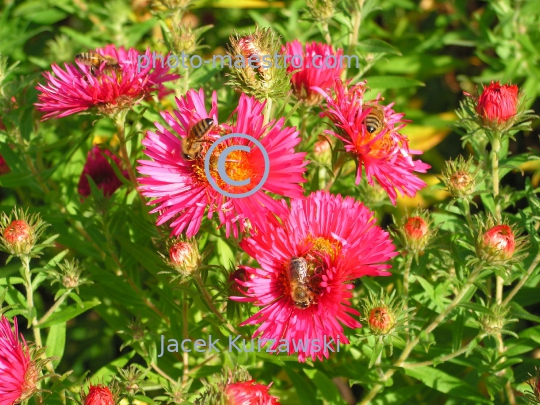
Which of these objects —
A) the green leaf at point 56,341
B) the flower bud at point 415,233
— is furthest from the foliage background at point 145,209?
the flower bud at point 415,233

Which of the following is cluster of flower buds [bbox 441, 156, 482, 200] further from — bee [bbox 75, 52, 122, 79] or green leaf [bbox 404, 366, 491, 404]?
bee [bbox 75, 52, 122, 79]

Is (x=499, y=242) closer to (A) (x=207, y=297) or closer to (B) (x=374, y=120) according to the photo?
(B) (x=374, y=120)

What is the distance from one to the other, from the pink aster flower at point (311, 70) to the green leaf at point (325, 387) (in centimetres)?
81

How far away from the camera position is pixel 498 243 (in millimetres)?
1464

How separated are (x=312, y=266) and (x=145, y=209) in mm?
597

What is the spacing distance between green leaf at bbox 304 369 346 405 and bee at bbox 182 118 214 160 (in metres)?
0.74

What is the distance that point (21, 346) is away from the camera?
146 centimetres

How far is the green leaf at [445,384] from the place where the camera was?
176 cm

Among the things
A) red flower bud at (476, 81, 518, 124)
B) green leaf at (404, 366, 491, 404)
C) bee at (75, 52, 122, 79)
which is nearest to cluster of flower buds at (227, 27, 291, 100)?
bee at (75, 52, 122, 79)

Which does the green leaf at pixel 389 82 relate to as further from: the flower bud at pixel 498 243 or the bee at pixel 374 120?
the flower bud at pixel 498 243

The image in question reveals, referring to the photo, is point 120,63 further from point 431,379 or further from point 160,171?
point 431,379

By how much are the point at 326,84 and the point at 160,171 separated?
0.56 m

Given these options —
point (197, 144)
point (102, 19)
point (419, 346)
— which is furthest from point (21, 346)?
point (102, 19)

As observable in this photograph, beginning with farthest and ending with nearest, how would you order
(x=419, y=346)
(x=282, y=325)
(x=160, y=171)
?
(x=419, y=346) < (x=160, y=171) < (x=282, y=325)
